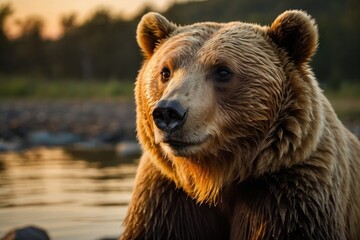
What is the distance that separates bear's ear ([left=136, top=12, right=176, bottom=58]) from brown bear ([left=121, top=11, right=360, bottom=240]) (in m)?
0.28

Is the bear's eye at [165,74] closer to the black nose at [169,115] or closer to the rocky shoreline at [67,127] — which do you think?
the black nose at [169,115]

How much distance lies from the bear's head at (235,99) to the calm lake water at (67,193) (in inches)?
87.7

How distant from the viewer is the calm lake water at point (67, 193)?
23.0ft

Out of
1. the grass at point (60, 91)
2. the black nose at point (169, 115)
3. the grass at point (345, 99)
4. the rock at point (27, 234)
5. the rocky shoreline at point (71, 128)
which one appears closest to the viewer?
the black nose at point (169, 115)

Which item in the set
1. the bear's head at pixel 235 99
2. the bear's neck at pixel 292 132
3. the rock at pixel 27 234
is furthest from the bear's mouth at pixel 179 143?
the rock at pixel 27 234

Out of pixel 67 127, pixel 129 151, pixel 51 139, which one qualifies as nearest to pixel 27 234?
pixel 129 151

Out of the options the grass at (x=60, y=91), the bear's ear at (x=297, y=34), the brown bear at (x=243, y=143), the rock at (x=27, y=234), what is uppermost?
the bear's ear at (x=297, y=34)

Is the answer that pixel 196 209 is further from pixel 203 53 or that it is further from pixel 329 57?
pixel 329 57

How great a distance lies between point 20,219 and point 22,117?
15077 millimetres

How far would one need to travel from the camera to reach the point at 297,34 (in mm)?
4703

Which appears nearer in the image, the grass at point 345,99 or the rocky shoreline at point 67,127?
the rocky shoreline at point 67,127

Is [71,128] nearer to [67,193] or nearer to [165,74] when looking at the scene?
[67,193]

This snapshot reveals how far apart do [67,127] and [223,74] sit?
15.5 metres

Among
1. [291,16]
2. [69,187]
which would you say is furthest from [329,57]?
[291,16]
